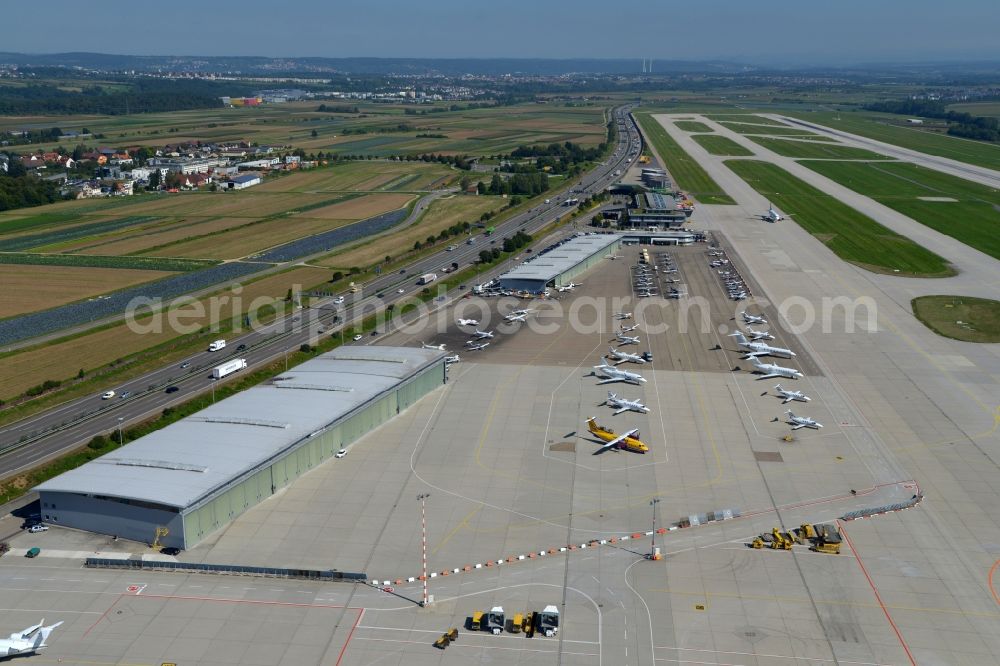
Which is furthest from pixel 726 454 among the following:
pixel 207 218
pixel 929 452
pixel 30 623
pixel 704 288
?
pixel 207 218

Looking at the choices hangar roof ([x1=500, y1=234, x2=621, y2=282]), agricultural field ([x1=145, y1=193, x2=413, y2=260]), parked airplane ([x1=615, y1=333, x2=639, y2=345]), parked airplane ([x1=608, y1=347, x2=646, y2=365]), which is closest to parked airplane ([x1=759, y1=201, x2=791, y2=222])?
hangar roof ([x1=500, y1=234, x2=621, y2=282])

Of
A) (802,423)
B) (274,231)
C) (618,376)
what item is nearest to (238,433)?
(618,376)

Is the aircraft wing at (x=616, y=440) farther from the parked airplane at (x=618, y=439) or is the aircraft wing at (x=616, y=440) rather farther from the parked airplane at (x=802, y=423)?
the parked airplane at (x=802, y=423)

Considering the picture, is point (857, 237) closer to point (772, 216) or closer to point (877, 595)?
point (772, 216)

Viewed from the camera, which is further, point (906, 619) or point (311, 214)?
point (311, 214)

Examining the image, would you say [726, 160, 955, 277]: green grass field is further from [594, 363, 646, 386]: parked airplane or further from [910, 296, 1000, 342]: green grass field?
[594, 363, 646, 386]: parked airplane

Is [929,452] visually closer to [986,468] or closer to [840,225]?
[986,468]
